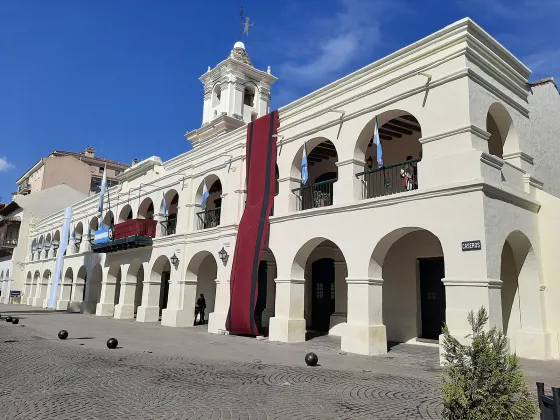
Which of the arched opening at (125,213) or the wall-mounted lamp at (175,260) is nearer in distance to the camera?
the wall-mounted lamp at (175,260)

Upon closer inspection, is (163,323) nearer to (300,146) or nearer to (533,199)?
A: (300,146)

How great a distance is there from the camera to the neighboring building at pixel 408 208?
999 cm

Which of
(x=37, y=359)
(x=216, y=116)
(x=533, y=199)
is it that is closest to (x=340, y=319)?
(x=533, y=199)

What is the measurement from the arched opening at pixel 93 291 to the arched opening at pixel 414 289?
19490 millimetres

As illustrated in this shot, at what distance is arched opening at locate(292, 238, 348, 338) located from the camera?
15.7 m

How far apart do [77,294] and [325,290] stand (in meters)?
20.4

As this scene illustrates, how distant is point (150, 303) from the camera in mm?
20719

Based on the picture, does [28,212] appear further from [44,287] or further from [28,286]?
[44,287]

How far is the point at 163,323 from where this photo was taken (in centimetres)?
1875

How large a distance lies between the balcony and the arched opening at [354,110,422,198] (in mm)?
11502

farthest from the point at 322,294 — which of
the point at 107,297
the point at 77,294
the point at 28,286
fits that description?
the point at 28,286

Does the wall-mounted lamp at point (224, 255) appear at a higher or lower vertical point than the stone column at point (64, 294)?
higher

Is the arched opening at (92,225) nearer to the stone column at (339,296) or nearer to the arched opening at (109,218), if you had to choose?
the arched opening at (109,218)

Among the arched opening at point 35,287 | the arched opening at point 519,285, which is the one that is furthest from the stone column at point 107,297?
the arched opening at point 519,285
